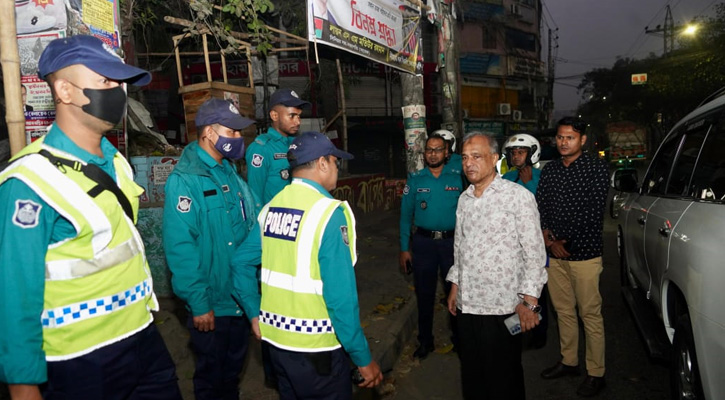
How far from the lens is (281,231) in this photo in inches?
93.9

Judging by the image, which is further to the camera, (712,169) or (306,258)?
(712,169)

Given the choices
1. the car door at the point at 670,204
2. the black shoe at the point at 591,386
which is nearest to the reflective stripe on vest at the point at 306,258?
the car door at the point at 670,204

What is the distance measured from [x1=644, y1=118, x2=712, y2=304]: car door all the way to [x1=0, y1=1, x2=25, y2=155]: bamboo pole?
12.8ft

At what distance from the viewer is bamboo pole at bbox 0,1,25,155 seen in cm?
228

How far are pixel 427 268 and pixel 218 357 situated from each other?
2.31 meters

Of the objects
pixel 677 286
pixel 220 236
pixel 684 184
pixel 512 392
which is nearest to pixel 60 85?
pixel 220 236

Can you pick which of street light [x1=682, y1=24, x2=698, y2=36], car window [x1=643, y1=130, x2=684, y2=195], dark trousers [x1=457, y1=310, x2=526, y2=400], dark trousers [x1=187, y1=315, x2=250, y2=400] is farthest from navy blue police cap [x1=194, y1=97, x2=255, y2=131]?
street light [x1=682, y1=24, x2=698, y2=36]

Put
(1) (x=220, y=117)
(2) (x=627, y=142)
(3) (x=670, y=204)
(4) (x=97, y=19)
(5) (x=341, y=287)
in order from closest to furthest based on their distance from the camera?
(5) (x=341, y=287), (1) (x=220, y=117), (4) (x=97, y=19), (3) (x=670, y=204), (2) (x=627, y=142)

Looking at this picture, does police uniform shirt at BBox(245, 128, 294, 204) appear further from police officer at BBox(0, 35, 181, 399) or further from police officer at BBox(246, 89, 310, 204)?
police officer at BBox(0, 35, 181, 399)

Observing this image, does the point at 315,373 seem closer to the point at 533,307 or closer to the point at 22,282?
the point at 22,282

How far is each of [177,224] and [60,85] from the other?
1.12m

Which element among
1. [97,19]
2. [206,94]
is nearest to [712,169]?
[97,19]

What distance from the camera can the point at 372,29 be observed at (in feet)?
24.7

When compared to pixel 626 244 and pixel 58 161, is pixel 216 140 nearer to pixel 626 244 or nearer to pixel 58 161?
pixel 58 161
